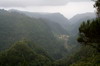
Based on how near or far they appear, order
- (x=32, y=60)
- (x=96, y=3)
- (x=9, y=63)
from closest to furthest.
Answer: (x=96, y=3) < (x=9, y=63) < (x=32, y=60)

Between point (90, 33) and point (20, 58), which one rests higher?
point (90, 33)

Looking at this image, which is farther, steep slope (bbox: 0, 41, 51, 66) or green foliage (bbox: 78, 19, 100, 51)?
steep slope (bbox: 0, 41, 51, 66)

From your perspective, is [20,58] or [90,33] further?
[20,58]

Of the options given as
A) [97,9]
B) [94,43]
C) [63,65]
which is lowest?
[63,65]

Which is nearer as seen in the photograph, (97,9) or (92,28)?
(92,28)

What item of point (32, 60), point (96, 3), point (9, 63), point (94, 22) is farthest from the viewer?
point (32, 60)

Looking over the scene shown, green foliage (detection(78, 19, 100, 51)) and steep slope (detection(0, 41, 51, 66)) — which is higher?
green foliage (detection(78, 19, 100, 51))

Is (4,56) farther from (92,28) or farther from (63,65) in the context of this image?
(92,28)

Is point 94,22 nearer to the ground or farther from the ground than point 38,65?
farther from the ground

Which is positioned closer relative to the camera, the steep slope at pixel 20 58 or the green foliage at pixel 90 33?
the green foliage at pixel 90 33

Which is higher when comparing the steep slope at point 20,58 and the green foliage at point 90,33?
the green foliage at point 90,33

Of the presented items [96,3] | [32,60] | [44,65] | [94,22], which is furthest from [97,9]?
[32,60]
